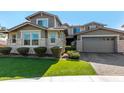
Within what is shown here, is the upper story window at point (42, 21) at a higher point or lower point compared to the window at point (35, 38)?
higher

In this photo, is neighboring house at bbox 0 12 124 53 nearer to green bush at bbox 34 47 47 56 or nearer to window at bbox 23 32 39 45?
window at bbox 23 32 39 45

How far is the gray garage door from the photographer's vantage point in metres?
27.5

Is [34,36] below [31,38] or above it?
above

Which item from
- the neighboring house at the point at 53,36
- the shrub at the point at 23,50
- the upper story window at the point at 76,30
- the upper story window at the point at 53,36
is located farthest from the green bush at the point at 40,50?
the upper story window at the point at 76,30

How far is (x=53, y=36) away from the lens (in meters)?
21.7

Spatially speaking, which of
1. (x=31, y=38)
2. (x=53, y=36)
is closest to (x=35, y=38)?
(x=31, y=38)

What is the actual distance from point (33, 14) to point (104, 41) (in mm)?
11343

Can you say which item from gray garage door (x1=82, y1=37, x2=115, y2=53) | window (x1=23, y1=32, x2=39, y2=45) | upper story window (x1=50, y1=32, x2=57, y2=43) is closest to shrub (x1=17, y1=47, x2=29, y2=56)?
window (x1=23, y1=32, x2=39, y2=45)

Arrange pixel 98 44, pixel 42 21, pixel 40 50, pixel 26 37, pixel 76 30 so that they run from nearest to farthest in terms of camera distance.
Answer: pixel 40 50 → pixel 26 37 → pixel 42 21 → pixel 98 44 → pixel 76 30

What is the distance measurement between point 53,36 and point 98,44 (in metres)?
8.98

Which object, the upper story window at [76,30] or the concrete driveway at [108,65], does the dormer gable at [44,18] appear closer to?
Answer: the concrete driveway at [108,65]

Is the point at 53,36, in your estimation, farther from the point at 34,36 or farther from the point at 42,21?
the point at 42,21

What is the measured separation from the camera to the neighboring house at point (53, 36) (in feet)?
70.9

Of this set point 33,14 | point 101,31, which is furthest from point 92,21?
point 33,14
